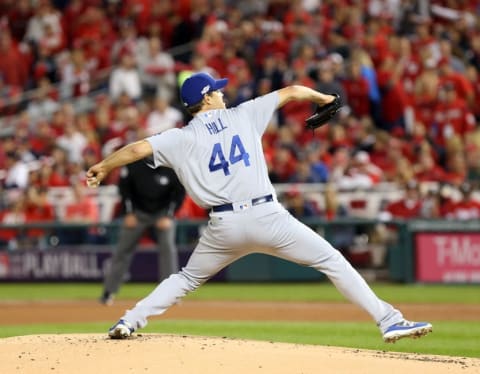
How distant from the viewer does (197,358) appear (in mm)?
7133

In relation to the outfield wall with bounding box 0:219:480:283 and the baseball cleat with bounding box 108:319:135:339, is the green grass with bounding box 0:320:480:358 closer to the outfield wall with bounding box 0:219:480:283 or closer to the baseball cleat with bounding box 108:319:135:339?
the baseball cleat with bounding box 108:319:135:339

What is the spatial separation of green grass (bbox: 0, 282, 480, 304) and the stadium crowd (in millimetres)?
1191

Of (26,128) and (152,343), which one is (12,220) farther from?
(152,343)

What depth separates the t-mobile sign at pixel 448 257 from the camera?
53.5 ft

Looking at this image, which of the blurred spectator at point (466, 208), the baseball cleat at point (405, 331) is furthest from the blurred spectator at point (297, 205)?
the baseball cleat at point (405, 331)

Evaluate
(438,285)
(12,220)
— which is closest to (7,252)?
(12,220)

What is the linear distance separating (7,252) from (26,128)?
9.37 ft

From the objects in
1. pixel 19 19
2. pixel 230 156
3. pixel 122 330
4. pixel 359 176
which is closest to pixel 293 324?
pixel 122 330

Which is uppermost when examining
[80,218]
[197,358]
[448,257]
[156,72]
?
[156,72]

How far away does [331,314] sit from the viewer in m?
12.7

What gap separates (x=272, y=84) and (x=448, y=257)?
4.43 meters

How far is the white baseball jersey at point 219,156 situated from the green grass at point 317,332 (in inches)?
83.5

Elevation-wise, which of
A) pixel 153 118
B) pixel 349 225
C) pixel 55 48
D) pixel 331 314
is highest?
pixel 55 48

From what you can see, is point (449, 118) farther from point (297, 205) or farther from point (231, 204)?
point (231, 204)
